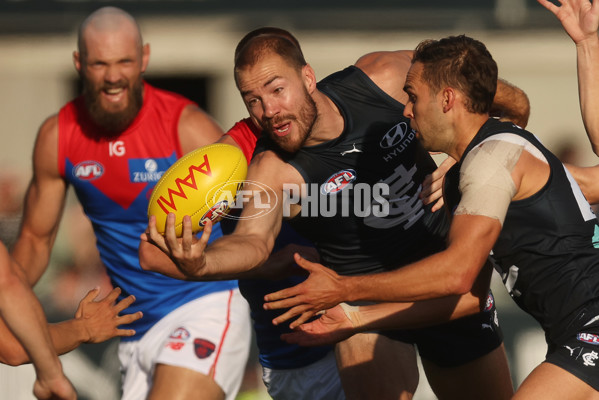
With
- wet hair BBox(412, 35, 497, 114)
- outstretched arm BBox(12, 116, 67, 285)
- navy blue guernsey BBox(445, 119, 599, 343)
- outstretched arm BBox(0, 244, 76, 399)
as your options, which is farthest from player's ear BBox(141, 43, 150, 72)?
navy blue guernsey BBox(445, 119, 599, 343)

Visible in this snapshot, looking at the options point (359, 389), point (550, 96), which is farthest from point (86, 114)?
point (550, 96)

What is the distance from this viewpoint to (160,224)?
5.12 meters

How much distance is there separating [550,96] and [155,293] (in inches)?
485

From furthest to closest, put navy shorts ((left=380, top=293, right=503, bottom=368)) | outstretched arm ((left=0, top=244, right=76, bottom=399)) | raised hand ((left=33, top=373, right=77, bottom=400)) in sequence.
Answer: navy shorts ((left=380, top=293, right=503, bottom=368)), raised hand ((left=33, top=373, right=77, bottom=400)), outstretched arm ((left=0, top=244, right=76, bottom=399))

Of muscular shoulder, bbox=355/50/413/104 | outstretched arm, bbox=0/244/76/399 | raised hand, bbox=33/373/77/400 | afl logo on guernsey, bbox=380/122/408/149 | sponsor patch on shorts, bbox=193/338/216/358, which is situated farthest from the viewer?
sponsor patch on shorts, bbox=193/338/216/358

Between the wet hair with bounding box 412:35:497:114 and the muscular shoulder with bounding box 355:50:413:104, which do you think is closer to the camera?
the wet hair with bounding box 412:35:497:114

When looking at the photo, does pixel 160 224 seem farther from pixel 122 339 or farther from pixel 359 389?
pixel 122 339

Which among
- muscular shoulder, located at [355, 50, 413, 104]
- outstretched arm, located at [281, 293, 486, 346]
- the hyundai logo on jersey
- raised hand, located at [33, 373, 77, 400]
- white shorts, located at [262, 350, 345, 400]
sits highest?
muscular shoulder, located at [355, 50, 413, 104]

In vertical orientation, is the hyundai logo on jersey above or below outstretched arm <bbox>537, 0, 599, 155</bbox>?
below

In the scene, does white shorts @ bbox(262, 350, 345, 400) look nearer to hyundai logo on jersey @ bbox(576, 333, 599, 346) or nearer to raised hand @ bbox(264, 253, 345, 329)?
raised hand @ bbox(264, 253, 345, 329)

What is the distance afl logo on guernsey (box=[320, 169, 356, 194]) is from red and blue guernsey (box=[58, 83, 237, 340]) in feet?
4.15

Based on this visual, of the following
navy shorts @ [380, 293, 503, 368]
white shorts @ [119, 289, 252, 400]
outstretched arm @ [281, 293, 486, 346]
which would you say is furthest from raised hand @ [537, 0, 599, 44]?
white shorts @ [119, 289, 252, 400]

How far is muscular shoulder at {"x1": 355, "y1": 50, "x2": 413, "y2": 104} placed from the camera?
606 centimetres

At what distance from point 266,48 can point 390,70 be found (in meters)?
1.00
